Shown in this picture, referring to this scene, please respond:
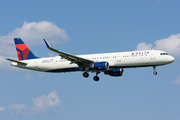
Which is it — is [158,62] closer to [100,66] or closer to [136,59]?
[136,59]

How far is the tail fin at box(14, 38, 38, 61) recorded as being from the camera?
57.8 meters

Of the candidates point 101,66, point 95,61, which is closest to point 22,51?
point 95,61

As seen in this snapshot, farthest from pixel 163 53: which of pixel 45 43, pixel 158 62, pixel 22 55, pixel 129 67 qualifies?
pixel 22 55

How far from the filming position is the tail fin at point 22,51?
57781mm

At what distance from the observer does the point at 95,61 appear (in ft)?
168

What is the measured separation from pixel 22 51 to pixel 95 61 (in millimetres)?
16020

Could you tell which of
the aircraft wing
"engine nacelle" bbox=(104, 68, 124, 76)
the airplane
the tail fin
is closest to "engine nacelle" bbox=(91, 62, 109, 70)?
the airplane

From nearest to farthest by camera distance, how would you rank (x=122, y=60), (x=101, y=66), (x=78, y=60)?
(x=122, y=60) < (x=101, y=66) < (x=78, y=60)

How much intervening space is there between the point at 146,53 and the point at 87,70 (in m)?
10.5

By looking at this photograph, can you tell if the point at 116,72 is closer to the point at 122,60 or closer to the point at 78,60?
the point at 122,60

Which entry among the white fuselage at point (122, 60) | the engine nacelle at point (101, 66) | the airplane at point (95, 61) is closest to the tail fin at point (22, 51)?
the airplane at point (95, 61)

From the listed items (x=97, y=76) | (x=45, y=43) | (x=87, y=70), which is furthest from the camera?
(x=97, y=76)

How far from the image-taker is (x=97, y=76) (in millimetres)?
56594

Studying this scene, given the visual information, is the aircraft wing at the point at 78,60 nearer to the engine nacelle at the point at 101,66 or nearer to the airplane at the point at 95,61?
the airplane at the point at 95,61
